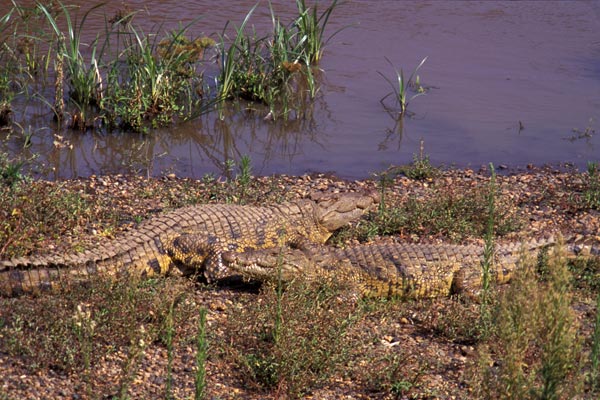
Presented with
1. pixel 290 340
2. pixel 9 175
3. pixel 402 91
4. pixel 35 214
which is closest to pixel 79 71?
pixel 9 175

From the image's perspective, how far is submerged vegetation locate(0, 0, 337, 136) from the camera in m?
9.14

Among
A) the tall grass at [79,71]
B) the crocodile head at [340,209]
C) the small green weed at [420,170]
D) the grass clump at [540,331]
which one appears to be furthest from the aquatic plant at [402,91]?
the grass clump at [540,331]

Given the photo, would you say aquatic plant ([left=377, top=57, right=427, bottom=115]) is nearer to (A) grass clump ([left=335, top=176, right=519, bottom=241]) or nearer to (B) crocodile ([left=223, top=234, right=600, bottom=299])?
(A) grass clump ([left=335, top=176, right=519, bottom=241])

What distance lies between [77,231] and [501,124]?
229 inches

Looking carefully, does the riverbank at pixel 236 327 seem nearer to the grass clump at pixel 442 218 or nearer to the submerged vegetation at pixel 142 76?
the grass clump at pixel 442 218

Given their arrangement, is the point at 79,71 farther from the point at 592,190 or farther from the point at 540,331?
the point at 540,331

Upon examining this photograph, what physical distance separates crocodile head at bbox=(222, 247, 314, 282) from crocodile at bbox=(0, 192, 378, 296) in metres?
0.19

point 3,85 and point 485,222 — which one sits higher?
point 3,85

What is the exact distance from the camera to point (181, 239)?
6.61 meters

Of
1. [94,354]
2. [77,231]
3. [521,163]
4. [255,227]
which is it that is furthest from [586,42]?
[94,354]

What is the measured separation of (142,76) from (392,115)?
126 inches

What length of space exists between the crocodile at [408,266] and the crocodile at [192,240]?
1.03 feet

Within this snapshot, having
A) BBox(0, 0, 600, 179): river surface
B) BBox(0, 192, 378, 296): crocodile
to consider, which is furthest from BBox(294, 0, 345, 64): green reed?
BBox(0, 192, 378, 296): crocodile

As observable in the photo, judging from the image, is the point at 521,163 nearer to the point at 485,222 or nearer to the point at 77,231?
the point at 485,222
